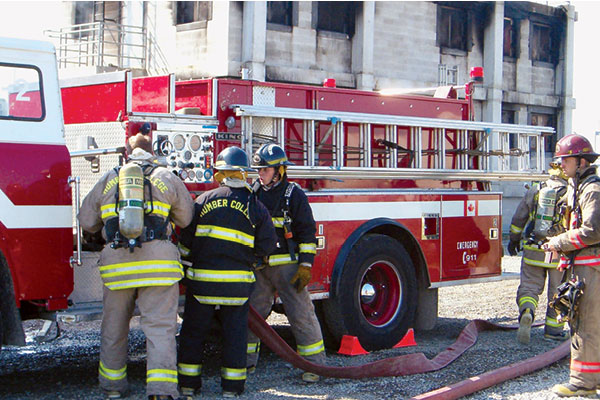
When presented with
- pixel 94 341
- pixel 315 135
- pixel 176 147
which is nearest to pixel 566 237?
pixel 315 135

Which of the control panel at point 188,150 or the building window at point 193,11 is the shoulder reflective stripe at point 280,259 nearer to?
the control panel at point 188,150

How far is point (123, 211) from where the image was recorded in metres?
5.26

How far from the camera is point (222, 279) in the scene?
5695mm

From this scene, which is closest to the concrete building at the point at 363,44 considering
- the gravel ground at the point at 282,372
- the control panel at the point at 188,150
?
the gravel ground at the point at 282,372

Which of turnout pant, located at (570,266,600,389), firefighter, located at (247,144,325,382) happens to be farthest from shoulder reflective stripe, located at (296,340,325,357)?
turnout pant, located at (570,266,600,389)

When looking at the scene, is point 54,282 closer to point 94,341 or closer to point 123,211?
point 123,211

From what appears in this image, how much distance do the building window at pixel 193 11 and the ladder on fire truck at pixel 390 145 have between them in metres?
12.6

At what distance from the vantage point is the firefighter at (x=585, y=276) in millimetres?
5953

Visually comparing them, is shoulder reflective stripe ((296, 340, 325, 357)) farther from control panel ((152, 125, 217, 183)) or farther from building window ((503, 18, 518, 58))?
building window ((503, 18, 518, 58))

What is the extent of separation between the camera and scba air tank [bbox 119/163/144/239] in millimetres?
5227

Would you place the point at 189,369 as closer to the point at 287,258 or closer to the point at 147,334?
the point at 147,334

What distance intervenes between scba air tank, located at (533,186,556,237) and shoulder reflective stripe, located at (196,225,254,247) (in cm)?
345

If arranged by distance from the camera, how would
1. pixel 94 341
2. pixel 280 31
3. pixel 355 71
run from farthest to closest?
pixel 355 71 → pixel 280 31 → pixel 94 341

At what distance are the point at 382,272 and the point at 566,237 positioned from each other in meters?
2.10
